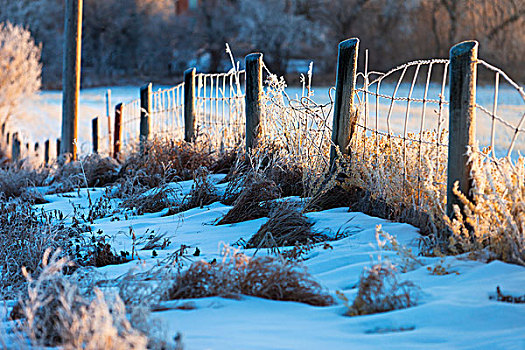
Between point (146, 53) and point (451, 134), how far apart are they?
31631 millimetres

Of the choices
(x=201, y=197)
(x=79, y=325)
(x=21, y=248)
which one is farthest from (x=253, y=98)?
(x=79, y=325)

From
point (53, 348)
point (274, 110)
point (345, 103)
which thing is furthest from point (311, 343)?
point (274, 110)

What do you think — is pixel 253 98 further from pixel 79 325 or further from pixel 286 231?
pixel 79 325

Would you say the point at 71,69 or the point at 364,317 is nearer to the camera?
the point at 364,317

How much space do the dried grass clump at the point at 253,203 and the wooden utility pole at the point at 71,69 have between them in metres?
5.33

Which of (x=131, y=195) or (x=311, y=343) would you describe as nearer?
(x=311, y=343)

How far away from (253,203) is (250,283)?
5.81ft

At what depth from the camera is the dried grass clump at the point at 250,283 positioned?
2785 millimetres

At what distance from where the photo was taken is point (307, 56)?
105 feet

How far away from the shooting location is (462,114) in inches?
133

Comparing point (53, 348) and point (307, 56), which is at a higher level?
point (307, 56)

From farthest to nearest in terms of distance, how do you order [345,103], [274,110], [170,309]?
[274,110] → [345,103] → [170,309]

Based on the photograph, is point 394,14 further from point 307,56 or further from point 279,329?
point 279,329

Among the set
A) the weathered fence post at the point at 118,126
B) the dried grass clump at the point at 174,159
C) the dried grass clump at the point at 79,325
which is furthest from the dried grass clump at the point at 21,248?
the weathered fence post at the point at 118,126
